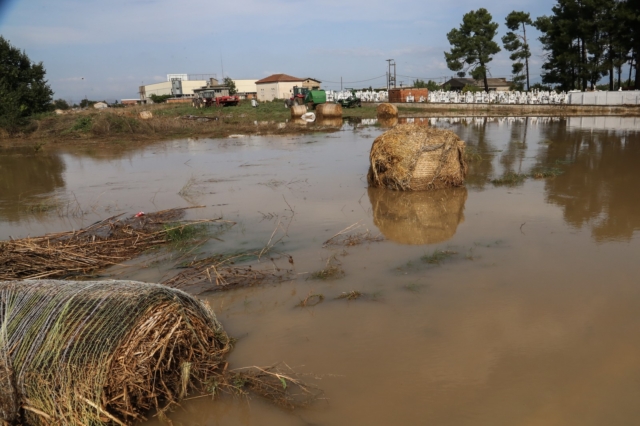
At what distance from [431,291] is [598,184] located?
622cm

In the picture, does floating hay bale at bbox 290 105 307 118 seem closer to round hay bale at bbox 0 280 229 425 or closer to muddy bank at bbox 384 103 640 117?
muddy bank at bbox 384 103 640 117

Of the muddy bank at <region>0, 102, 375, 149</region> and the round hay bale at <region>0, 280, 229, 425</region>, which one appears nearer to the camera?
the round hay bale at <region>0, 280, 229, 425</region>

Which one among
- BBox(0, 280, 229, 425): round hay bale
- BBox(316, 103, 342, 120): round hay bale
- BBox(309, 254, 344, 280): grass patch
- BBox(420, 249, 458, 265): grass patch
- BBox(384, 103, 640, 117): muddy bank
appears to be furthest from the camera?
BBox(316, 103, 342, 120): round hay bale

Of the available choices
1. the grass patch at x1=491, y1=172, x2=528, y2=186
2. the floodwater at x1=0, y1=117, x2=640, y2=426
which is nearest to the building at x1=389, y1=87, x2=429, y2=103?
the floodwater at x1=0, y1=117, x2=640, y2=426

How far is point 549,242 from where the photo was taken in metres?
5.79

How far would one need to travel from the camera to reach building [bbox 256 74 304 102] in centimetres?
5393

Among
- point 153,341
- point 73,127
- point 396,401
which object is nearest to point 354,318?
point 396,401

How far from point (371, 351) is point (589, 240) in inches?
148

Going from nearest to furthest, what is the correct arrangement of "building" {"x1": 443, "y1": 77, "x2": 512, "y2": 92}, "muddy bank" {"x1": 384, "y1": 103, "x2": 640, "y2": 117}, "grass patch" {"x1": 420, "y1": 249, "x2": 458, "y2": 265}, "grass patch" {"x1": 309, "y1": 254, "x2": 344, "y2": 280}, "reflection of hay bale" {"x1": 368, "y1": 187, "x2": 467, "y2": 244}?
"grass patch" {"x1": 309, "y1": 254, "x2": 344, "y2": 280}, "grass patch" {"x1": 420, "y1": 249, "x2": 458, "y2": 265}, "reflection of hay bale" {"x1": 368, "y1": 187, "x2": 467, "y2": 244}, "muddy bank" {"x1": 384, "y1": 103, "x2": 640, "y2": 117}, "building" {"x1": 443, "y1": 77, "x2": 512, "y2": 92}

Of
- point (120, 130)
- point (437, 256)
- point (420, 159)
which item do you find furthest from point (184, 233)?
point (120, 130)

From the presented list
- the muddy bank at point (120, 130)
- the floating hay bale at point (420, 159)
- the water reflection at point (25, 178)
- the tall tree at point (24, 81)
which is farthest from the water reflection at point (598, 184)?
the tall tree at point (24, 81)

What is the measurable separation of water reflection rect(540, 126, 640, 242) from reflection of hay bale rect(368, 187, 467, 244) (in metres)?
1.63

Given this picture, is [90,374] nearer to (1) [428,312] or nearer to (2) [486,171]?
(1) [428,312]

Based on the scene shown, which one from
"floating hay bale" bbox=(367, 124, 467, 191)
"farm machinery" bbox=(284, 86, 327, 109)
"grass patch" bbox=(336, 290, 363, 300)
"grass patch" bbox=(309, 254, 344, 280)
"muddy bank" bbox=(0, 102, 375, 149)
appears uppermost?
"farm machinery" bbox=(284, 86, 327, 109)
